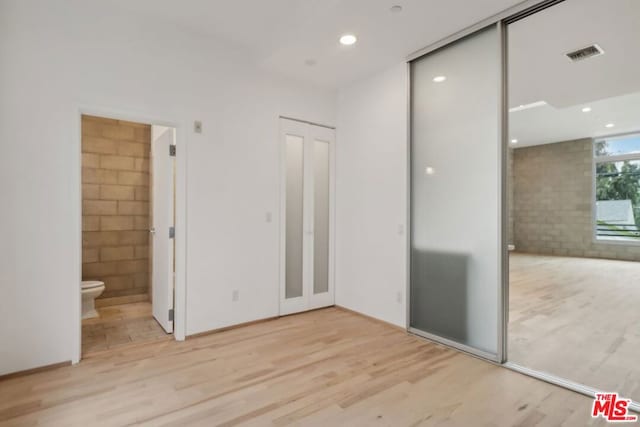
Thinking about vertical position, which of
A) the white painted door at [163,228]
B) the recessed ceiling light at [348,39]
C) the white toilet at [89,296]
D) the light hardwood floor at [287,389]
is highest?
the recessed ceiling light at [348,39]

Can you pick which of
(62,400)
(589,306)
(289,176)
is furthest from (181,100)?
(589,306)

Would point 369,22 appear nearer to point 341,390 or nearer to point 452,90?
point 452,90

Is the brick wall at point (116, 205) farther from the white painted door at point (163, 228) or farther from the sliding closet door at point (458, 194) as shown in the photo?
the sliding closet door at point (458, 194)

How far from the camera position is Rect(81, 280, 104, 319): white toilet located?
12.6 feet

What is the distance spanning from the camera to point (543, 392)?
7.46ft

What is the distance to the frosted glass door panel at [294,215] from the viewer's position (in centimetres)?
406

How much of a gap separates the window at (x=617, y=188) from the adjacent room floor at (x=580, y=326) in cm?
187

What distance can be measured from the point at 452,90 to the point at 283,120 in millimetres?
1892

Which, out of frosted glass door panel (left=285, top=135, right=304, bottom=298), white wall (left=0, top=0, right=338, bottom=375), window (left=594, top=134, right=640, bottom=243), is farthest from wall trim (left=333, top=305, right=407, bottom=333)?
window (left=594, top=134, right=640, bottom=243)

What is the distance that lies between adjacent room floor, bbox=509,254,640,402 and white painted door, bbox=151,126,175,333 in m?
3.23

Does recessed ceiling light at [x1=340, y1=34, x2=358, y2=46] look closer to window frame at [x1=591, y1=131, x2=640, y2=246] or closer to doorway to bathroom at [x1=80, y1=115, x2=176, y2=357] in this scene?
doorway to bathroom at [x1=80, y1=115, x2=176, y2=357]

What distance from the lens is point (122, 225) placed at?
4.63m
